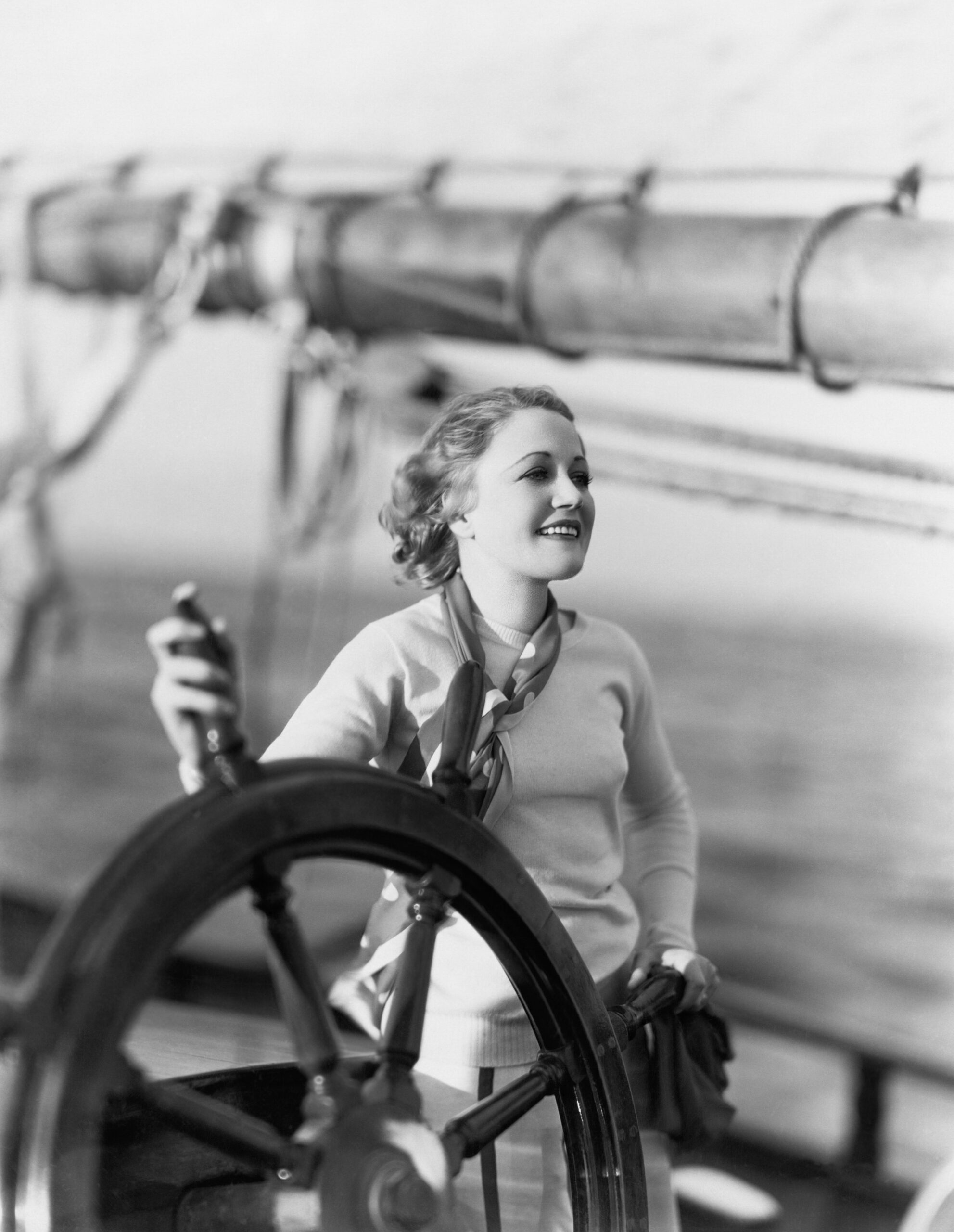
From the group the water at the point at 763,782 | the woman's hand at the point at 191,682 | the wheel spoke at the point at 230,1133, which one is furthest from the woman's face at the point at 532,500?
the water at the point at 763,782

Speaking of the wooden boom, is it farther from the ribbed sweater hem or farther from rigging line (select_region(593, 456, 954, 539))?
the ribbed sweater hem

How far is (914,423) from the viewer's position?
1.66m

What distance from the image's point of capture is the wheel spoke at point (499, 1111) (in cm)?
75

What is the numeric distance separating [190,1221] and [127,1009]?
275 mm

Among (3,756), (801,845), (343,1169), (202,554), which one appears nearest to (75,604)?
(3,756)

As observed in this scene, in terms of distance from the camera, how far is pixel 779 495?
1.37 meters

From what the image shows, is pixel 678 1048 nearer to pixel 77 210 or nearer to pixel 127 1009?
pixel 127 1009

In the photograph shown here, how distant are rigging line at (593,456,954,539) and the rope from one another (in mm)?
111

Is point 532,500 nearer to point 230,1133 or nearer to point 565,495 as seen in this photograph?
point 565,495

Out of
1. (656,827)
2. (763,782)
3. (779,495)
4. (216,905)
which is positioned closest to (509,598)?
(656,827)

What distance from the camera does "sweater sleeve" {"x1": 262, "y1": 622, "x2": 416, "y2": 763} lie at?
0.84 meters

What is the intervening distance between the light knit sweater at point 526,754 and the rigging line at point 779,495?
40cm

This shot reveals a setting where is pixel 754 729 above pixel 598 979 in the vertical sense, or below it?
above

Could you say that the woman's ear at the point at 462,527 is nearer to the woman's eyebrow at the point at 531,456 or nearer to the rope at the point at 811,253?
the woman's eyebrow at the point at 531,456
